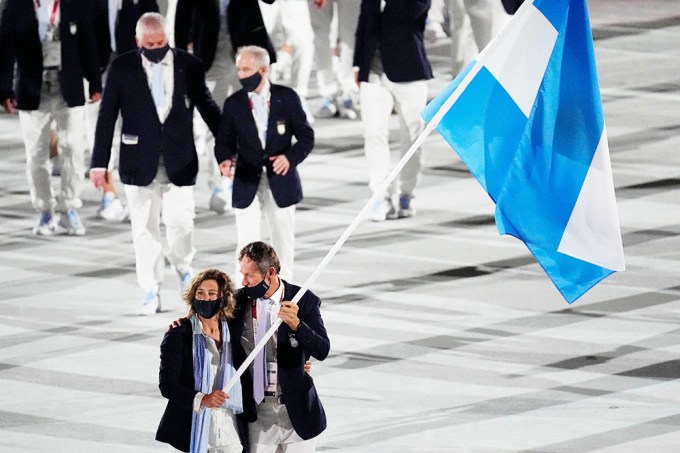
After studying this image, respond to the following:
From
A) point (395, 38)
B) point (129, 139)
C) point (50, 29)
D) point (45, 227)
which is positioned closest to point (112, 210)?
point (45, 227)

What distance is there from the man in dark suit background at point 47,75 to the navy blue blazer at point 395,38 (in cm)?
240

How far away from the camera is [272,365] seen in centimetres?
966

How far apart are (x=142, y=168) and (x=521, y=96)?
5074 mm

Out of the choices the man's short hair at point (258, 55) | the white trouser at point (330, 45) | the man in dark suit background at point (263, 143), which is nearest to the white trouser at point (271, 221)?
the man in dark suit background at point (263, 143)

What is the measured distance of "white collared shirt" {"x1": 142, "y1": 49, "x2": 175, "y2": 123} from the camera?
47.0 ft

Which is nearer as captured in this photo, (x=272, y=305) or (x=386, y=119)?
(x=272, y=305)

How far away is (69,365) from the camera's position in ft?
44.0

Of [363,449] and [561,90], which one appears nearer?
[561,90]

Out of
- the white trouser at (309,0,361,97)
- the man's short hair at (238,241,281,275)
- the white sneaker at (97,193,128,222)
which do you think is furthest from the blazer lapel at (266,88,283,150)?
the white trouser at (309,0,361,97)

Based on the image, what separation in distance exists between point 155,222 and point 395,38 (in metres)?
3.37

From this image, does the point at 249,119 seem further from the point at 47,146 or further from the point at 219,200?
the point at 219,200

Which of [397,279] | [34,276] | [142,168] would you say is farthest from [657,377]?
[34,276]

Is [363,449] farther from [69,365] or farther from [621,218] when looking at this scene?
[621,218]

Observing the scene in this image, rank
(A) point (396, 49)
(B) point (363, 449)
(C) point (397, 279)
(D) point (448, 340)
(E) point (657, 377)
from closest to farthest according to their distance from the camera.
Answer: (B) point (363, 449)
(E) point (657, 377)
(D) point (448, 340)
(C) point (397, 279)
(A) point (396, 49)
